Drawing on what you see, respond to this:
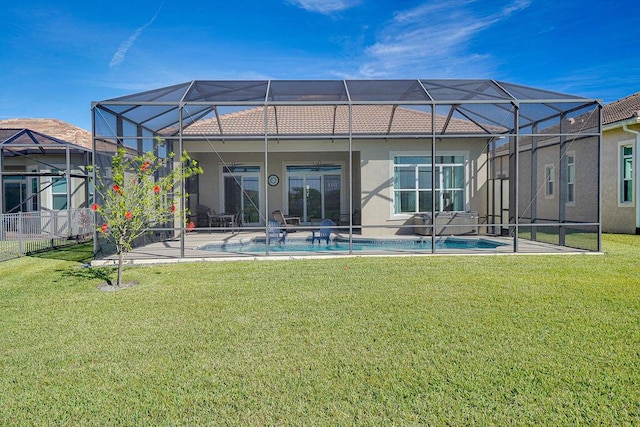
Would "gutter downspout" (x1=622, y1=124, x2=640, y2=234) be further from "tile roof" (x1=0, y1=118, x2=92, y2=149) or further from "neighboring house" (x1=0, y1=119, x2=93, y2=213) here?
"tile roof" (x1=0, y1=118, x2=92, y2=149)

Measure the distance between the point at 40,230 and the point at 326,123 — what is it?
28.8ft

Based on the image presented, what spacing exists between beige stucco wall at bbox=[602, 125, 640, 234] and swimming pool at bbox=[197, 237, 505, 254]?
579 cm

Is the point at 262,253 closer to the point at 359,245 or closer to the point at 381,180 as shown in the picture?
the point at 359,245

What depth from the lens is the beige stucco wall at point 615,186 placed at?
44.2 ft

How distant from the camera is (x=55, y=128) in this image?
20.0 meters

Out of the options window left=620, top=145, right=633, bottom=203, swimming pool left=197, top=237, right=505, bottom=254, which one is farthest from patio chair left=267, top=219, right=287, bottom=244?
window left=620, top=145, right=633, bottom=203

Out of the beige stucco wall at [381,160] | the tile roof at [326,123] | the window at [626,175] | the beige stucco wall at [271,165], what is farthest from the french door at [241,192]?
the window at [626,175]

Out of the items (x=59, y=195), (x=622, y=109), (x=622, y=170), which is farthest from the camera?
(x=59, y=195)

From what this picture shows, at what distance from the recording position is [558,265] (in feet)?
25.2

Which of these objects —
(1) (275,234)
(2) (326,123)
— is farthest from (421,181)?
(1) (275,234)

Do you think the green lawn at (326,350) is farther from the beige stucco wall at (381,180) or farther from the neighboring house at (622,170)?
the neighboring house at (622,170)

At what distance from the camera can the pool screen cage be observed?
29.9 feet

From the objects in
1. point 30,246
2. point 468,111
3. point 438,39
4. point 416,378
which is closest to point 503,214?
point 468,111

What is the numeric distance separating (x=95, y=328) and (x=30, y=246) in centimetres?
745
